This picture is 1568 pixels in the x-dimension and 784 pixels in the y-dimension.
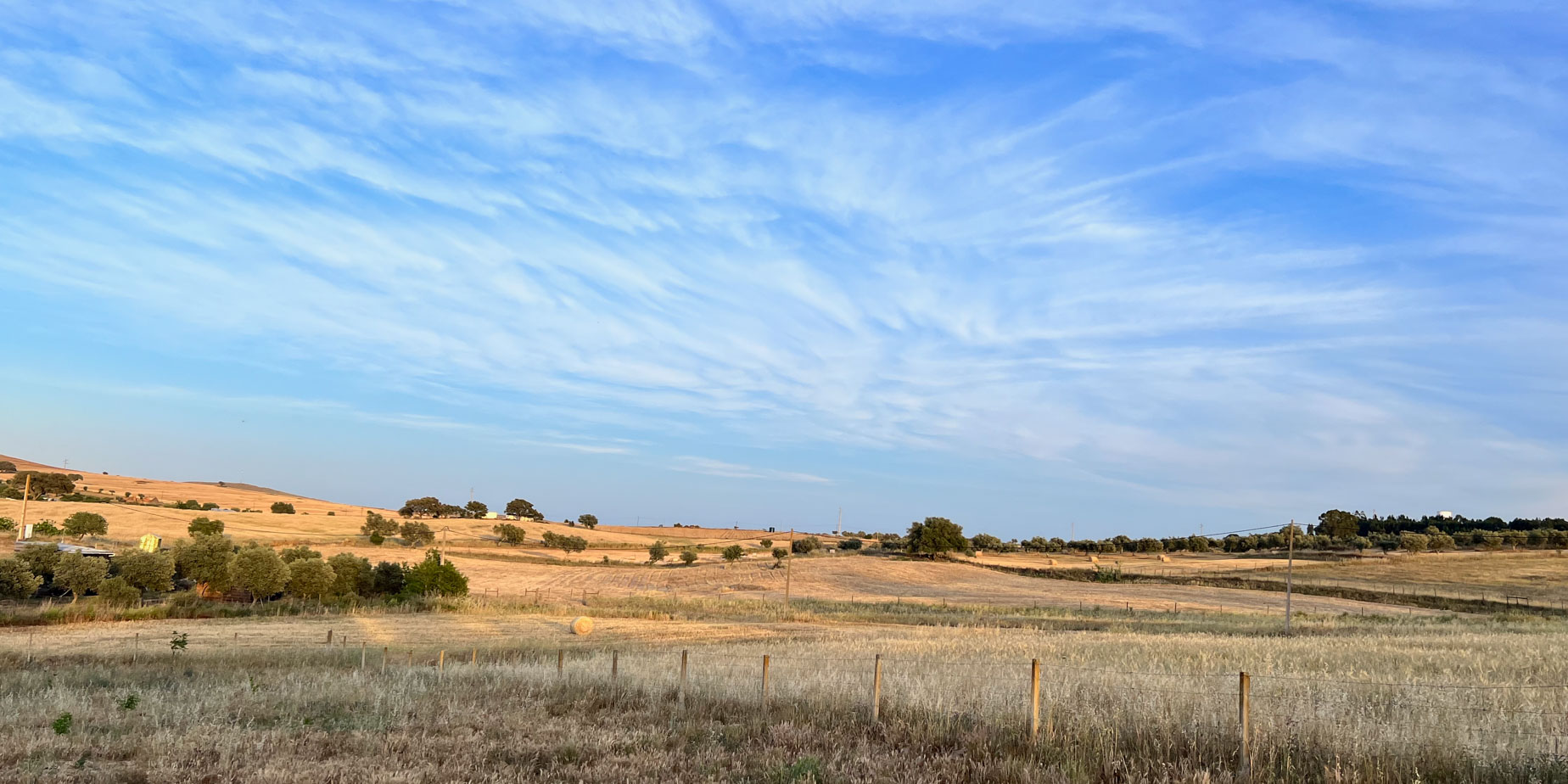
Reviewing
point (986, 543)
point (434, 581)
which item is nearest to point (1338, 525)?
point (986, 543)

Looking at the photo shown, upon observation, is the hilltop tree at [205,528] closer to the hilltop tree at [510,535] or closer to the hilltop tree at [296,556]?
the hilltop tree at [296,556]

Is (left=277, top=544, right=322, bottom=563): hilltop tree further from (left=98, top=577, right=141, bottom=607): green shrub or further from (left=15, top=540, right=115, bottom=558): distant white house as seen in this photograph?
(left=15, top=540, right=115, bottom=558): distant white house

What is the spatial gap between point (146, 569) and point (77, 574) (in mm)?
4285

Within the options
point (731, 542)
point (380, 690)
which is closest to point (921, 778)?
point (380, 690)

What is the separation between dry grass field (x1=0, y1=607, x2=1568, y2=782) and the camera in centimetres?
1052

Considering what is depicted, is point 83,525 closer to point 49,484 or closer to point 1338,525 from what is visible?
point 49,484

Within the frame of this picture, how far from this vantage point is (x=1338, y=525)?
460 feet

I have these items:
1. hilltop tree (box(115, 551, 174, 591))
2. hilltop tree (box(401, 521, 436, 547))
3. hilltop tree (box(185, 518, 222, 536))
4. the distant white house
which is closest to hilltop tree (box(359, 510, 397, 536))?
hilltop tree (box(401, 521, 436, 547))

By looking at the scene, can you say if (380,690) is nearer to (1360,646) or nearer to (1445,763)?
(1445,763)

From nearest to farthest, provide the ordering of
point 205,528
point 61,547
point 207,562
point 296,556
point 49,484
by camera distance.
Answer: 1. point 207,562
2. point 61,547
3. point 296,556
4. point 205,528
5. point 49,484

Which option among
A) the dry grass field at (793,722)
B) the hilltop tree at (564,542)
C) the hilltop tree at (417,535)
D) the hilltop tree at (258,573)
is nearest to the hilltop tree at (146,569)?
the hilltop tree at (258,573)

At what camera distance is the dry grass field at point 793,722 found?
1052 centimetres

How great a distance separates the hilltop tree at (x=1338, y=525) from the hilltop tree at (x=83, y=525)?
504 ft

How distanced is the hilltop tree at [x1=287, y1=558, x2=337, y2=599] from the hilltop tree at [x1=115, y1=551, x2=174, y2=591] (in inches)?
290
